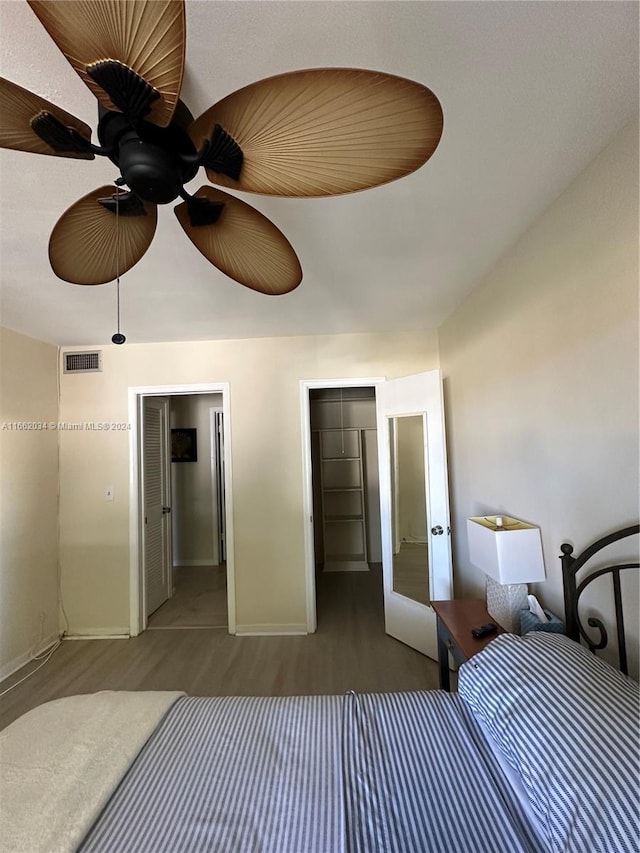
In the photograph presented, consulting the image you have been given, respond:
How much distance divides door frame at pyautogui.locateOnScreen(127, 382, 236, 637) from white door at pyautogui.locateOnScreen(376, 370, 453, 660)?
1290 mm

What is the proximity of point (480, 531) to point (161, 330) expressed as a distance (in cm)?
263

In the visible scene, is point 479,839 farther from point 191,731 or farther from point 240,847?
point 191,731

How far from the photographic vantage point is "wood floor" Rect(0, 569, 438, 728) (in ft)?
7.84

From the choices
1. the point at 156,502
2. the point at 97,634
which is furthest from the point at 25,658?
the point at 156,502

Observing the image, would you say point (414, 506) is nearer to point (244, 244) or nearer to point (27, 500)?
point (244, 244)

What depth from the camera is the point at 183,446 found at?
16.9 feet

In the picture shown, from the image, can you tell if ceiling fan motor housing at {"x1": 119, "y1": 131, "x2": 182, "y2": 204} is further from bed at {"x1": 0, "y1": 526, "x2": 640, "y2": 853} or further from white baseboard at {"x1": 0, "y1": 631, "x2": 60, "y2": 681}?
white baseboard at {"x1": 0, "y1": 631, "x2": 60, "y2": 681}

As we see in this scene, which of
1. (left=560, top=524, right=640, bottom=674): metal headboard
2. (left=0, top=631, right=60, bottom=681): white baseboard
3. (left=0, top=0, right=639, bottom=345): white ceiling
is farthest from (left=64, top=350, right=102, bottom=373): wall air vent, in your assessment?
(left=560, top=524, right=640, bottom=674): metal headboard

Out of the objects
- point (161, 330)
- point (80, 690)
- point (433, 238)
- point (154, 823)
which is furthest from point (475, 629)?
point (161, 330)

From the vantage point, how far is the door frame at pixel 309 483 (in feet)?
10.3

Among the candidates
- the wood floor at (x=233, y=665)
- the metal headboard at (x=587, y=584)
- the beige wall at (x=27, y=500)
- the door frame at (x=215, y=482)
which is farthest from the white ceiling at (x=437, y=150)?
the door frame at (x=215, y=482)

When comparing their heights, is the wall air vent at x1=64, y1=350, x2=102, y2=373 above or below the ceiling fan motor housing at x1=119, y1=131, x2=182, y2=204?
above

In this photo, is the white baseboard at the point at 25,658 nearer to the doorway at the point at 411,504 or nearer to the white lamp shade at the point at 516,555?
the doorway at the point at 411,504

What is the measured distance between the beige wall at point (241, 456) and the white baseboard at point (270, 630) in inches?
1.1
